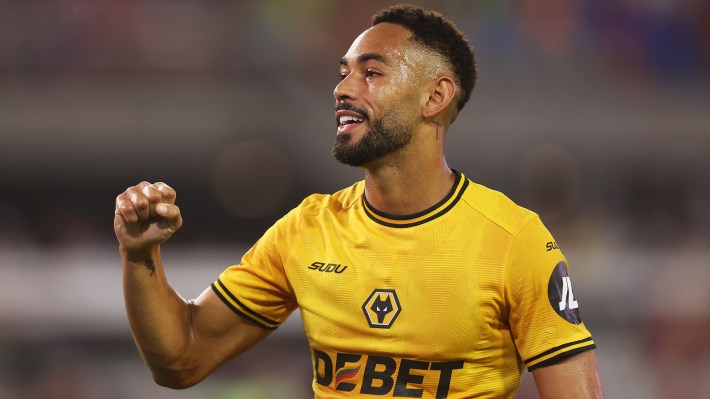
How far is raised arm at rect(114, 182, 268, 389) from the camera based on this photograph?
2678mm

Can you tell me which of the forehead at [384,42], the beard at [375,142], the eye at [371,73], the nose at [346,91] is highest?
the forehead at [384,42]

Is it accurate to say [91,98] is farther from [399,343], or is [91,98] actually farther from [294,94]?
[399,343]

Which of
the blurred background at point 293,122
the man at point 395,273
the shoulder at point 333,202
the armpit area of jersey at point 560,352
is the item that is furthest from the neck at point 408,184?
the blurred background at point 293,122

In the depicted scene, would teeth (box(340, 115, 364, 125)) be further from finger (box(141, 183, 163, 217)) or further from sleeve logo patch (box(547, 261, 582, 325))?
sleeve logo patch (box(547, 261, 582, 325))

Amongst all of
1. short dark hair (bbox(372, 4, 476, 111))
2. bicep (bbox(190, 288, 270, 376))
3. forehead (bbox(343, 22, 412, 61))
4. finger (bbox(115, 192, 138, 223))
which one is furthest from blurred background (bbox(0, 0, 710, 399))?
finger (bbox(115, 192, 138, 223))

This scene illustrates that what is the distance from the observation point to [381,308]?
111 inches

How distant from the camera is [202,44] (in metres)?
7.70

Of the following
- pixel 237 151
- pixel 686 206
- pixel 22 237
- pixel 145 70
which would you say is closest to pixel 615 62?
pixel 686 206

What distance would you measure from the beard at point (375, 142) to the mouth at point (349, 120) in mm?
17

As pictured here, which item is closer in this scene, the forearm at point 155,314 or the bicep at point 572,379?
the bicep at point 572,379

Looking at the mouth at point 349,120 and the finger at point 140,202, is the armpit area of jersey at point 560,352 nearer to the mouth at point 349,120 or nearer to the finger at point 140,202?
the mouth at point 349,120

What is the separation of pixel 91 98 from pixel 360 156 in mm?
5218

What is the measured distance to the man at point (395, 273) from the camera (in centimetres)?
273

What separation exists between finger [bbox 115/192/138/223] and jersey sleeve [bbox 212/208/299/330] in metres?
0.49
